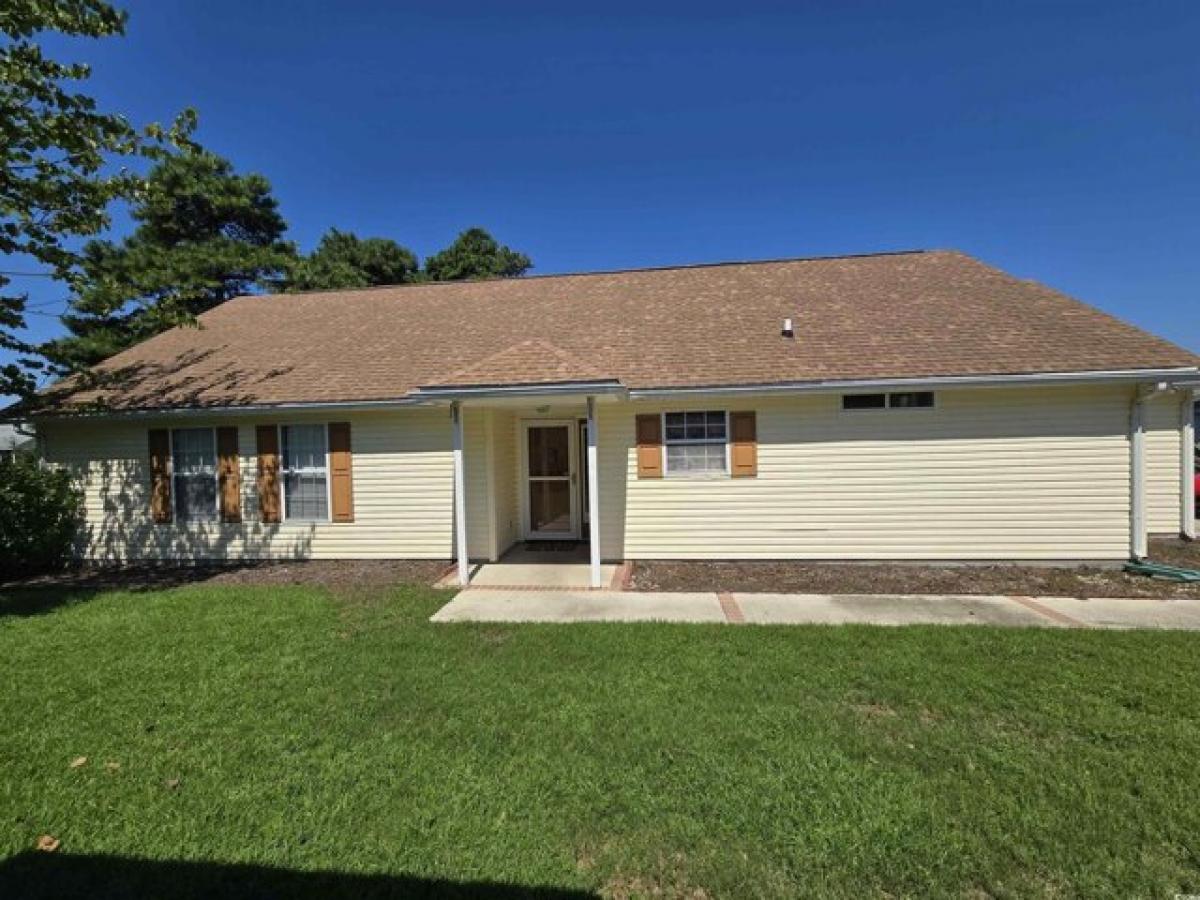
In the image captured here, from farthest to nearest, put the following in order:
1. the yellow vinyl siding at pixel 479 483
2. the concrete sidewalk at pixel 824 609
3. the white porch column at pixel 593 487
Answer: the yellow vinyl siding at pixel 479 483 < the white porch column at pixel 593 487 < the concrete sidewalk at pixel 824 609

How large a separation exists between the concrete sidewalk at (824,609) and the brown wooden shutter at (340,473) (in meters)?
3.55

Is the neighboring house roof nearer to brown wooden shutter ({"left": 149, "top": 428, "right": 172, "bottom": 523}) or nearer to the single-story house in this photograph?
the single-story house

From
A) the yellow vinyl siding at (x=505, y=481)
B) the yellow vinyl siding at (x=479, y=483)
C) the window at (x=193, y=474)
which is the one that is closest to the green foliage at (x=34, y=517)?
the window at (x=193, y=474)

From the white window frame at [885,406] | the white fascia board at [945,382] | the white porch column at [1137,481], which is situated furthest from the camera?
the white window frame at [885,406]

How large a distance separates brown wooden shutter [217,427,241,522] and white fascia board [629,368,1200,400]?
719cm

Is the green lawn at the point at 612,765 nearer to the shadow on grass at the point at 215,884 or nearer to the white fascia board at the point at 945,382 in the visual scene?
the shadow on grass at the point at 215,884

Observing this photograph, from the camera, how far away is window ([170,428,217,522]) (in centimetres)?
1033

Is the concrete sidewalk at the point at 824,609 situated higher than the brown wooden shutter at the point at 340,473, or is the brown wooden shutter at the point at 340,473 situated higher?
the brown wooden shutter at the point at 340,473

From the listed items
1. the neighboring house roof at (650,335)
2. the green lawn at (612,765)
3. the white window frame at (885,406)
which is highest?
the neighboring house roof at (650,335)

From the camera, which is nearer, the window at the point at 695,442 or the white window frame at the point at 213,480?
the window at the point at 695,442

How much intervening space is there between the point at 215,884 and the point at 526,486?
864 cm

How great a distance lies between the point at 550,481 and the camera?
36.3 feet

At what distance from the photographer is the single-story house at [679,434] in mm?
8578

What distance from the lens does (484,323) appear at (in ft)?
40.1
